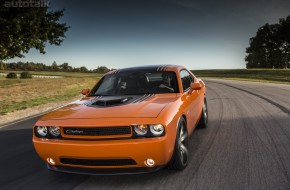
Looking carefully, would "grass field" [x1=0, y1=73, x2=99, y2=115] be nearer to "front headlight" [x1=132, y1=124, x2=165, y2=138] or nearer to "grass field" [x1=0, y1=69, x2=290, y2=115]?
"grass field" [x1=0, y1=69, x2=290, y2=115]

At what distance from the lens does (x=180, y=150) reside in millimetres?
4574

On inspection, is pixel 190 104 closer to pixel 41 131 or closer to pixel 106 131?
pixel 106 131

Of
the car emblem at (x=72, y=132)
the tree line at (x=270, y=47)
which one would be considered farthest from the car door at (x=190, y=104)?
the tree line at (x=270, y=47)

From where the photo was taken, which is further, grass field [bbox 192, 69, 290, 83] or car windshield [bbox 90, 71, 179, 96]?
grass field [bbox 192, 69, 290, 83]

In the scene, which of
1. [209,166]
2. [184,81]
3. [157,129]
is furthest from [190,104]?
[157,129]

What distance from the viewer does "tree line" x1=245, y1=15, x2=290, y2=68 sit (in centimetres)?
8438

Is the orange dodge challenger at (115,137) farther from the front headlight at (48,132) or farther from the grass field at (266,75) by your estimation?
the grass field at (266,75)

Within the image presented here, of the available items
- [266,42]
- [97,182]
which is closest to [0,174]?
[97,182]

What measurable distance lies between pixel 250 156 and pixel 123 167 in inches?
88.6

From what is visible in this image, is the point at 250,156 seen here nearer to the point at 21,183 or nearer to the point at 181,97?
the point at 181,97

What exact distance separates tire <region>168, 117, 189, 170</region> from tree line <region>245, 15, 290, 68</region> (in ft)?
267

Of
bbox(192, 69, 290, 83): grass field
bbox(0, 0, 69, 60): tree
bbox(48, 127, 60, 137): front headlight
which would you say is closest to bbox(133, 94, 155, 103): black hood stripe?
bbox(48, 127, 60, 137): front headlight

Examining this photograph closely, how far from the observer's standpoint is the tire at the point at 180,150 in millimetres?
4457

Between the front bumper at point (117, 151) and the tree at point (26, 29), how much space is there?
17.5 metres
